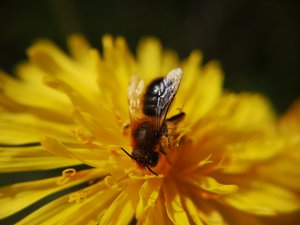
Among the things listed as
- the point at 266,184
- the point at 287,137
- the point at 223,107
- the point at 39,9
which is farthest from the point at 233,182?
the point at 39,9

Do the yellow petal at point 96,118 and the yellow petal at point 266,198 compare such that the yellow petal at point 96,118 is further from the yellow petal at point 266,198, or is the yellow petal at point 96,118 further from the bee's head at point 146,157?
the yellow petal at point 266,198

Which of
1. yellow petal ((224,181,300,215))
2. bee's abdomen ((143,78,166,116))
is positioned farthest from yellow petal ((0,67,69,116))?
yellow petal ((224,181,300,215))

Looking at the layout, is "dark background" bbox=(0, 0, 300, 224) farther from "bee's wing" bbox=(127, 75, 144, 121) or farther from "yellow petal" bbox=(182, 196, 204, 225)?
"yellow petal" bbox=(182, 196, 204, 225)

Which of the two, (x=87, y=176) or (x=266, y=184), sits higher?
(x=87, y=176)

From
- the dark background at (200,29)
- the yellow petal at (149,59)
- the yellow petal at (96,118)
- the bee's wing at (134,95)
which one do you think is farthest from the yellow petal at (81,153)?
the dark background at (200,29)

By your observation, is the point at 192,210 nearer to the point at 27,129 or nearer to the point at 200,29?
the point at 27,129

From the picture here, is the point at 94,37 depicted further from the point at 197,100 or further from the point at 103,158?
the point at 103,158

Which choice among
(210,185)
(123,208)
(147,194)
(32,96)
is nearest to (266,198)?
(210,185)
